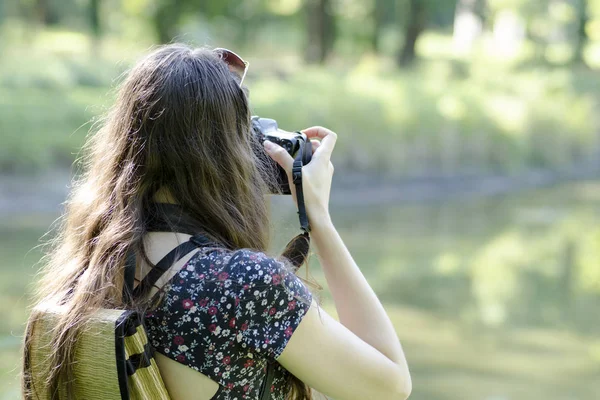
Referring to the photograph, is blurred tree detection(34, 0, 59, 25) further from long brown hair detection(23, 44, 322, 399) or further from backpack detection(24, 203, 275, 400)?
backpack detection(24, 203, 275, 400)

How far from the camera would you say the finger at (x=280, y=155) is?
49.6 inches

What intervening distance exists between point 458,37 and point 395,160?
19774 millimetres

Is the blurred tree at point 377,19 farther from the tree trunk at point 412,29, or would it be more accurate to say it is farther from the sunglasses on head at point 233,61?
the sunglasses on head at point 233,61

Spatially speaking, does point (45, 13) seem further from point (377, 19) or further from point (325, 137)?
point (325, 137)

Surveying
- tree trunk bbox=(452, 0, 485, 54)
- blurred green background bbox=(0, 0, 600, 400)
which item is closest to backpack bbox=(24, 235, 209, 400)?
blurred green background bbox=(0, 0, 600, 400)

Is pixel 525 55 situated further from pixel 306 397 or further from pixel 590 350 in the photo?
pixel 306 397

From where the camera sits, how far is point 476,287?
6145mm

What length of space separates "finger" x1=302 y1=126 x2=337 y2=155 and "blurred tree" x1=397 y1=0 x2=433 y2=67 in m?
18.1

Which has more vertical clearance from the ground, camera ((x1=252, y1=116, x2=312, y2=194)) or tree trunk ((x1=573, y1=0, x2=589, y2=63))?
camera ((x1=252, y1=116, x2=312, y2=194))

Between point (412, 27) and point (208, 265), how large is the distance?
19023 mm

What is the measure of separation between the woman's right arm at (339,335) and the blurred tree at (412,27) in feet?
59.9

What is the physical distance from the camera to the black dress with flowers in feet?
3.44

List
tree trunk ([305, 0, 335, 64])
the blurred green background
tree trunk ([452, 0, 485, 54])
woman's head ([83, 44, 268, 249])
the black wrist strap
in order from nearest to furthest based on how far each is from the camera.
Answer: woman's head ([83, 44, 268, 249]), the black wrist strap, the blurred green background, tree trunk ([305, 0, 335, 64]), tree trunk ([452, 0, 485, 54])

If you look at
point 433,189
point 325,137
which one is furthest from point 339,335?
point 433,189
